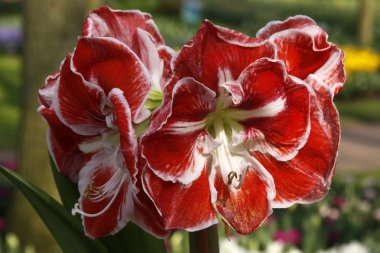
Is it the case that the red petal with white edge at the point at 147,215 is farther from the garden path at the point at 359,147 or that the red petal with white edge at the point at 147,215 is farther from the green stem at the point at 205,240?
the garden path at the point at 359,147

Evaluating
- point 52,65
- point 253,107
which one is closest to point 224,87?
point 253,107

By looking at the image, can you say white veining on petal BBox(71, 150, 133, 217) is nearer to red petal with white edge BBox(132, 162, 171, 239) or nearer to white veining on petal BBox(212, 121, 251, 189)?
red petal with white edge BBox(132, 162, 171, 239)

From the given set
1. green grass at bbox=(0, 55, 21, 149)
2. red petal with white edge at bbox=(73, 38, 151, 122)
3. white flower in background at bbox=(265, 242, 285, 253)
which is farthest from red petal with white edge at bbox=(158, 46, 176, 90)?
green grass at bbox=(0, 55, 21, 149)

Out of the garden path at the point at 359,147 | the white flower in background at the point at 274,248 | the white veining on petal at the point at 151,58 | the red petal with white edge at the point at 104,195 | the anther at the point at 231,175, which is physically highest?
the white veining on petal at the point at 151,58

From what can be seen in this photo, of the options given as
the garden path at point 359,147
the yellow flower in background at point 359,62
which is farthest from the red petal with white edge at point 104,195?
the yellow flower in background at point 359,62

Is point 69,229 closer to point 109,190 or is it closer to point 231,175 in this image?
point 109,190

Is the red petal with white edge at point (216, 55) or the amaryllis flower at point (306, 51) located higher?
the red petal with white edge at point (216, 55)

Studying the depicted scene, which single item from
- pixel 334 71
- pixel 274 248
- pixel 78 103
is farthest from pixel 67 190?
pixel 274 248
